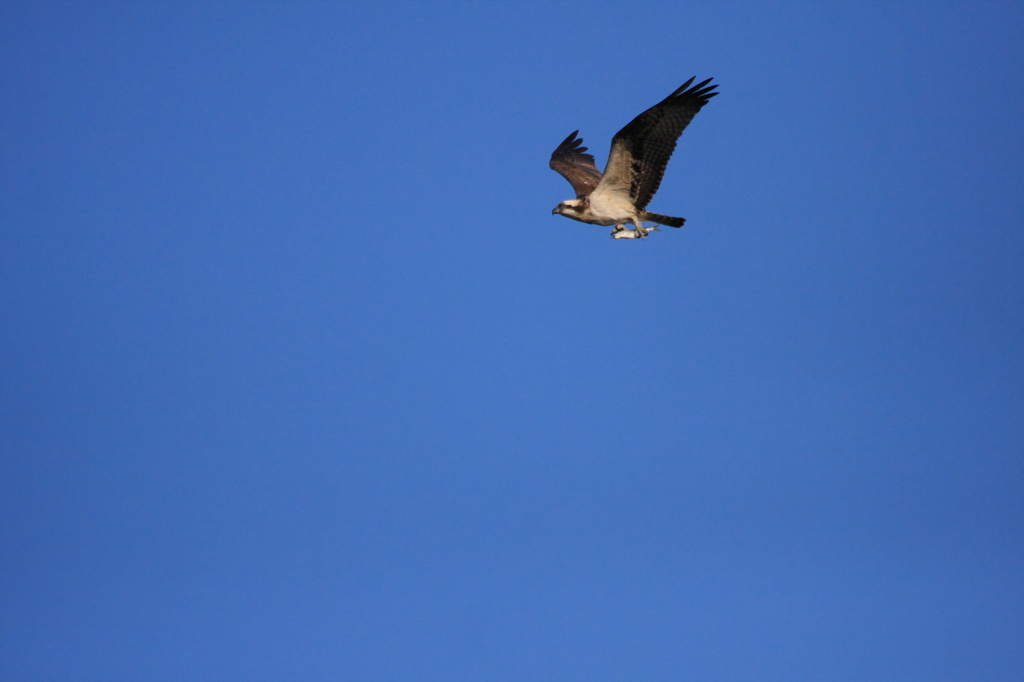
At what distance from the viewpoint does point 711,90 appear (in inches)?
550

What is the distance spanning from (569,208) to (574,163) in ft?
13.2

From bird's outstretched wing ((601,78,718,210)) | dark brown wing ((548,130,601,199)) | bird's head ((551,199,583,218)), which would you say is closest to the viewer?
bird's outstretched wing ((601,78,718,210))

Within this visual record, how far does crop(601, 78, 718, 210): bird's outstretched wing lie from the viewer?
14086mm

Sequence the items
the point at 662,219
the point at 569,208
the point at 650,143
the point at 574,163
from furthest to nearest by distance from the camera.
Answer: the point at 574,163, the point at 569,208, the point at 662,219, the point at 650,143

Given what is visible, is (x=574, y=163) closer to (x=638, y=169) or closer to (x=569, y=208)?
(x=569, y=208)

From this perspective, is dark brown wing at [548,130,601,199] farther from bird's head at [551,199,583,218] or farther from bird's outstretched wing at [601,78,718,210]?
bird's outstretched wing at [601,78,718,210]

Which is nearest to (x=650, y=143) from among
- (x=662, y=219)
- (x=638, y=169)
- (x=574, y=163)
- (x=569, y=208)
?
(x=638, y=169)

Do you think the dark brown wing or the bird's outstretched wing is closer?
the bird's outstretched wing

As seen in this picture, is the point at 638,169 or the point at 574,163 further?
the point at 574,163

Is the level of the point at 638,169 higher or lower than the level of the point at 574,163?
lower

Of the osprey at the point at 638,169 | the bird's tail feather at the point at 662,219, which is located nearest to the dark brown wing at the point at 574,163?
the osprey at the point at 638,169

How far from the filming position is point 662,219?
15492 millimetres

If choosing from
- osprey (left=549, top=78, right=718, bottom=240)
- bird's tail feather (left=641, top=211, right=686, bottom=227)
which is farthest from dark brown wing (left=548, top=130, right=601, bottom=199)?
bird's tail feather (left=641, top=211, right=686, bottom=227)

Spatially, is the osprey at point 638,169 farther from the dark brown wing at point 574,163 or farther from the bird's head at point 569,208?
Result: the dark brown wing at point 574,163
